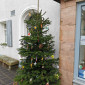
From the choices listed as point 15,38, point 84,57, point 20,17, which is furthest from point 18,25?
point 84,57

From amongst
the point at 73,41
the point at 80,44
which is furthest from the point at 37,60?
the point at 80,44

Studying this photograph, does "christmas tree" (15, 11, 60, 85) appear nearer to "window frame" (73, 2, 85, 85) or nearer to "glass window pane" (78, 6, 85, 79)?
"window frame" (73, 2, 85, 85)

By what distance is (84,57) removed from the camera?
2475mm

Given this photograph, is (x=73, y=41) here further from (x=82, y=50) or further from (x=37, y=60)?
(x=37, y=60)

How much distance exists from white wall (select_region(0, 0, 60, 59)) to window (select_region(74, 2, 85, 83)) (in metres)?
0.97

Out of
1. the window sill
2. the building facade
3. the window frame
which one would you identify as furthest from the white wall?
the window sill

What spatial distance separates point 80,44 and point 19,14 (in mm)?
3731

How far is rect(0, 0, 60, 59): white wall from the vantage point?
10.9ft

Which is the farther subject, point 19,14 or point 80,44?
point 19,14

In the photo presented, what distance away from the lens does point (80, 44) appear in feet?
7.82

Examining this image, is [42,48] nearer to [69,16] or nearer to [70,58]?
[70,58]

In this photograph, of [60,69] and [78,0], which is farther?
[60,69]

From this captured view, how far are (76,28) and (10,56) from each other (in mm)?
4682

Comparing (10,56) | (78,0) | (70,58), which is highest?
(78,0)
